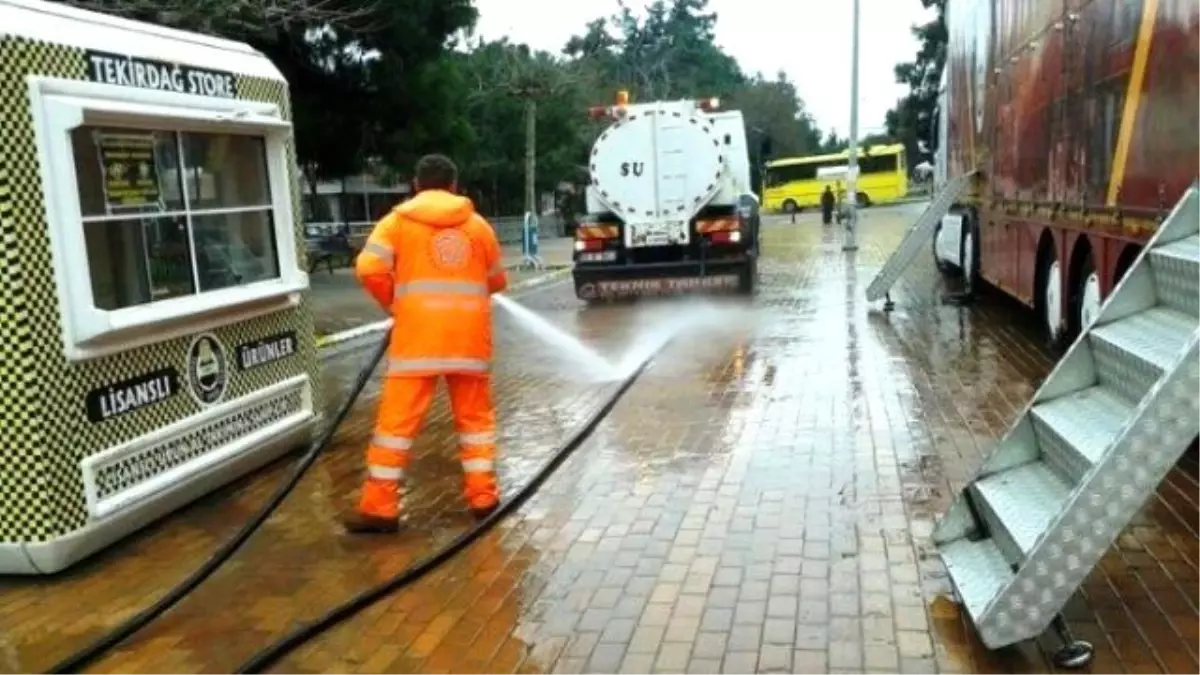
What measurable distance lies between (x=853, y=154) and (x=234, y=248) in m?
23.7

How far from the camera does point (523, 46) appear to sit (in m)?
35.9

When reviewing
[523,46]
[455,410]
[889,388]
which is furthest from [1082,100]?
[523,46]

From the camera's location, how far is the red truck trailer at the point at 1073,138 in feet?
21.8

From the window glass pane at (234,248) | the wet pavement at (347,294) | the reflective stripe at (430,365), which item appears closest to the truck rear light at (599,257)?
the wet pavement at (347,294)

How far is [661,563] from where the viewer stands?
5.33 meters

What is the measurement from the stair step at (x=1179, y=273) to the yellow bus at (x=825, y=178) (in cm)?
5298

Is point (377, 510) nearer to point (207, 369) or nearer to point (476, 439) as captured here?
point (476, 439)

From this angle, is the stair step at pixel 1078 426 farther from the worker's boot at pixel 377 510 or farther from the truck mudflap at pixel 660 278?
the truck mudflap at pixel 660 278

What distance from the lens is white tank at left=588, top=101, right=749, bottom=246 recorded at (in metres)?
16.5

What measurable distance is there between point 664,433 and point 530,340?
540 centimetres

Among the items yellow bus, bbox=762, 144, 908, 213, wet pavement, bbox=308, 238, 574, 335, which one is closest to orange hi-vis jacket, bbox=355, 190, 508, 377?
wet pavement, bbox=308, 238, 574, 335

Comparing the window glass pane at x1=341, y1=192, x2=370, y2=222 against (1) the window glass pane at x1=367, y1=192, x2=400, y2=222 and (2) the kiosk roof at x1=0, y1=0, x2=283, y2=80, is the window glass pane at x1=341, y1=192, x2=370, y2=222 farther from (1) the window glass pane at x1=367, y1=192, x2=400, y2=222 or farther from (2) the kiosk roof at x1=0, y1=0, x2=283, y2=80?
(2) the kiosk roof at x1=0, y1=0, x2=283, y2=80

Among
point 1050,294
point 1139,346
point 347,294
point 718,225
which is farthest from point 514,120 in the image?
point 1139,346

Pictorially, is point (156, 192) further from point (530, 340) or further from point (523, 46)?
point (523, 46)
